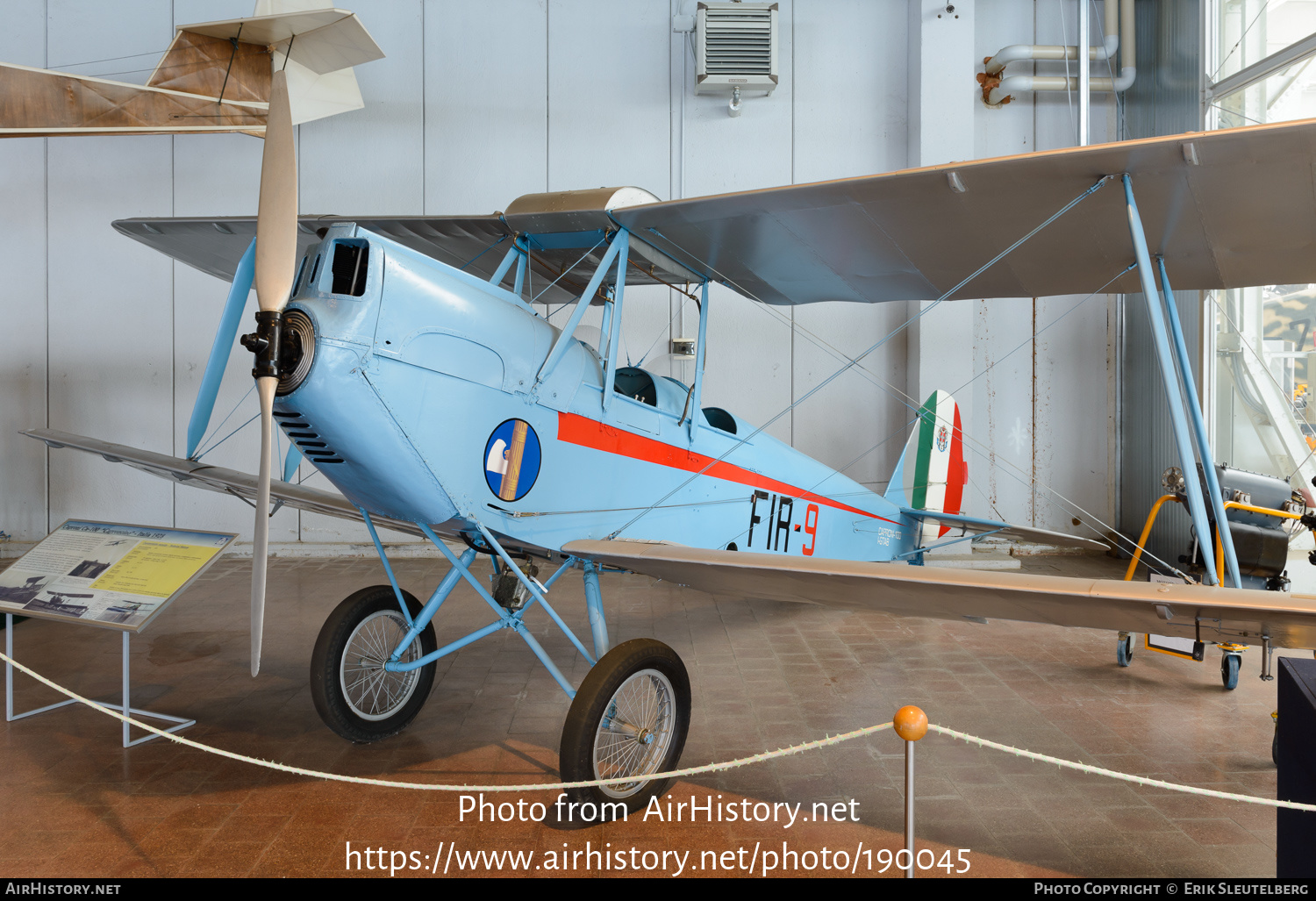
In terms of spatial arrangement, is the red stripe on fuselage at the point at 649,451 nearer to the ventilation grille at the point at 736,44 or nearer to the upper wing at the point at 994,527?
the upper wing at the point at 994,527

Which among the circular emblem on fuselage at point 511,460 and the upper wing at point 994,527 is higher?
the circular emblem on fuselage at point 511,460

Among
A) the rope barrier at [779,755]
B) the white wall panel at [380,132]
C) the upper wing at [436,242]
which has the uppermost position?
the white wall panel at [380,132]

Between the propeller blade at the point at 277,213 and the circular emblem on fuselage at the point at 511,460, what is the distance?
0.88 meters

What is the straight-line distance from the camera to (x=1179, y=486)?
463 cm

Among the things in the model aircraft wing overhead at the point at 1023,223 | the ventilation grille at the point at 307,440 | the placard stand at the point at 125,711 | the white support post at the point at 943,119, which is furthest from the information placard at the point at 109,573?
the white support post at the point at 943,119

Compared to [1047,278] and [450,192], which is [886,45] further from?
[1047,278]

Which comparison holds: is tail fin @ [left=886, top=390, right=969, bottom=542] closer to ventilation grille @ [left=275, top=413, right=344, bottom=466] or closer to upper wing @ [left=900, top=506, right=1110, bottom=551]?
upper wing @ [left=900, top=506, right=1110, bottom=551]

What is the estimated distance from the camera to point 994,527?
206 inches

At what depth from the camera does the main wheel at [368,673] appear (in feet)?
11.4

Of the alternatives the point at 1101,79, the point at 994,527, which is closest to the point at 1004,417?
the point at 1101,79

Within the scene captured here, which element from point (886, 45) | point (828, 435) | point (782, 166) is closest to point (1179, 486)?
point (828, 435)

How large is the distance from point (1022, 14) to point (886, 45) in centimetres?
154

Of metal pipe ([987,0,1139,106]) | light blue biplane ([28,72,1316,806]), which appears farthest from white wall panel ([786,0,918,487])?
light blue biplane ([28,72,1316,806])

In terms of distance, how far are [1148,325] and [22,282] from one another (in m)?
11.9
